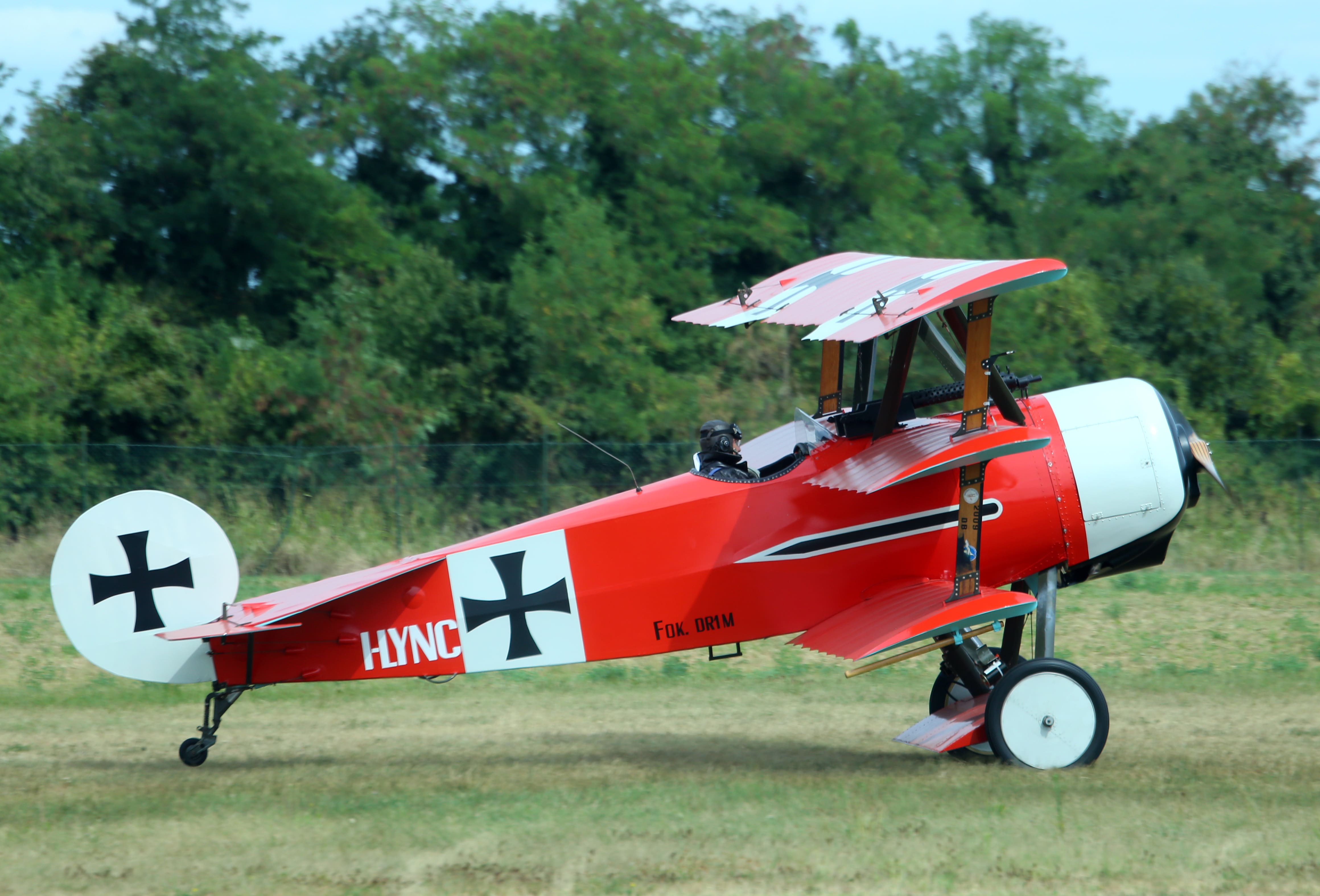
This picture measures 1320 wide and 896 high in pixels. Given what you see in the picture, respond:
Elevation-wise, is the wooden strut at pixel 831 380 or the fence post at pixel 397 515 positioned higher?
the wooden strut at pixel 831 380

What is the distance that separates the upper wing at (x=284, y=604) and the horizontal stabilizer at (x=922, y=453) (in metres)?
2.56

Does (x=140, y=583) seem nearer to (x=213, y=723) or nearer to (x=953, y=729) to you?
(x=213, y=723)

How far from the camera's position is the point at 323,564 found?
1661 cm

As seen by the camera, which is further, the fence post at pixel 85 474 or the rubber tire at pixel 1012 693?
the fence post at pixel 85 474

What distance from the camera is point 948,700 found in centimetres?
869

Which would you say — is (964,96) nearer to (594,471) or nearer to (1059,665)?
(594,471)

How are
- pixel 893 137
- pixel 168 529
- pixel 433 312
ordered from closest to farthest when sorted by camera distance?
pixel 168 529, pixel 433 312, pixel 893 137

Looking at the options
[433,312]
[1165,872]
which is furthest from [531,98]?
[1165,872]

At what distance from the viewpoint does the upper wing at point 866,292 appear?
656 cm

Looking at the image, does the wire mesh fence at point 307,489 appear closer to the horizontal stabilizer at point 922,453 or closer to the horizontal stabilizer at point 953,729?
the horizontal stabilizer at point 922,453

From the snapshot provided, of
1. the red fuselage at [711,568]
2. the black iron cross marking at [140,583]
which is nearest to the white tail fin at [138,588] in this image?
the black iron cross marking at [140,583]

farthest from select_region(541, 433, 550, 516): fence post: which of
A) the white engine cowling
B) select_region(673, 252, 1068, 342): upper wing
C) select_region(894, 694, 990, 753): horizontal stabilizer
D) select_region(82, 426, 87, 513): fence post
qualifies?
the white engine cowling

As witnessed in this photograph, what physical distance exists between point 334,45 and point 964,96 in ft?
58.4

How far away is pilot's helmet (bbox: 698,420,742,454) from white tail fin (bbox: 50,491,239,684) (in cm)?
307
